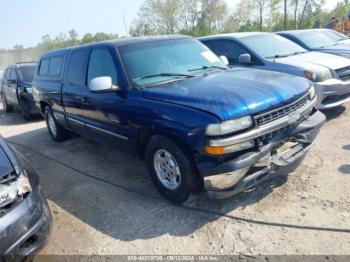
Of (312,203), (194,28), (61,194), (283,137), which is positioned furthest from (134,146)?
(194,28)

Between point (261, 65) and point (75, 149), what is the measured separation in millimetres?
4023

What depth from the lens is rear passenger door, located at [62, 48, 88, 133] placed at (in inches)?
194

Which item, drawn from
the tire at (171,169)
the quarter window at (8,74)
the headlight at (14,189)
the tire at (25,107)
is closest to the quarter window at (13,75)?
the quarter window at (8,74)

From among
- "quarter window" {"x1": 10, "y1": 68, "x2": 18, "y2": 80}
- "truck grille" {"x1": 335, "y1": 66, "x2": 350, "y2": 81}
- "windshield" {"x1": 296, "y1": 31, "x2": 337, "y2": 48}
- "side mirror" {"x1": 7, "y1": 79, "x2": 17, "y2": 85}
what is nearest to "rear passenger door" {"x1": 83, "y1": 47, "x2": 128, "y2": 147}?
"truck grille" {"x1": 335, "y1": 66, "x2": 350, "y2": 81}

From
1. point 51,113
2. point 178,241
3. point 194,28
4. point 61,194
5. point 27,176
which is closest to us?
point 27,176

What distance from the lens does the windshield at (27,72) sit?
972cm

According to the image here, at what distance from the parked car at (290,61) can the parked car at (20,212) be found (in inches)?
192

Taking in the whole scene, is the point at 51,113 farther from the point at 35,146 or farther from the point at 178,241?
the point at 178,241

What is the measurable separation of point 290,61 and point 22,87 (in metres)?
7.49

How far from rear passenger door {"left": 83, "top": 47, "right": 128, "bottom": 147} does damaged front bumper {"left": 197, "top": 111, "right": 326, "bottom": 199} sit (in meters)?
1.43

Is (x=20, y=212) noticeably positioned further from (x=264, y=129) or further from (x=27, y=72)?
(x=27, y=72)

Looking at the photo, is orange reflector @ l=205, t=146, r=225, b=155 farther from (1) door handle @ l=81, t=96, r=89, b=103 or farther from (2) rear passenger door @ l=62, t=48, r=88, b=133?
(2) rear passenger door @ l=62, t=48, r=88, b=133

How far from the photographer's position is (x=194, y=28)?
42875 mm

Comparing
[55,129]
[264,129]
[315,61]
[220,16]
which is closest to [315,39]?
[315,61]
